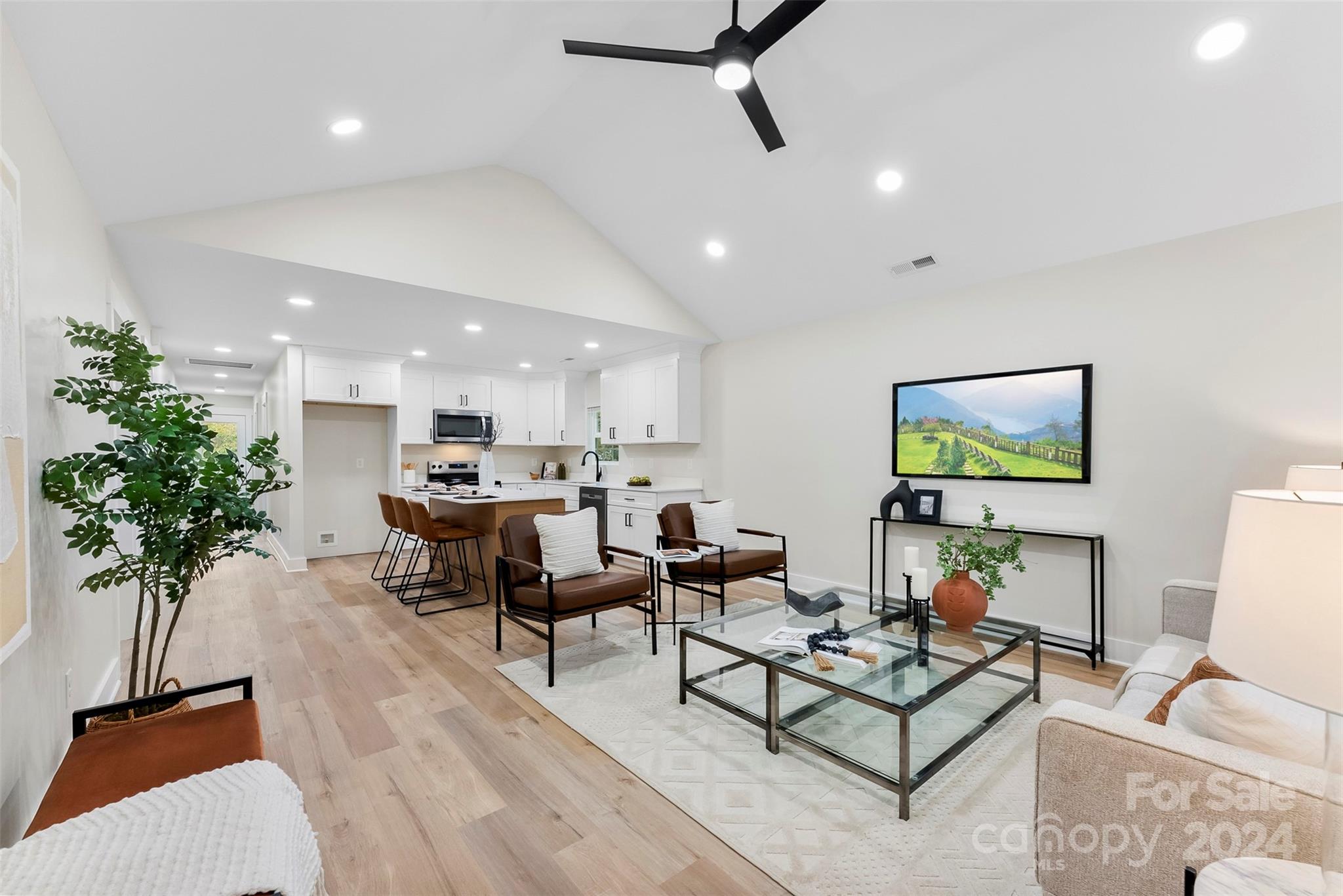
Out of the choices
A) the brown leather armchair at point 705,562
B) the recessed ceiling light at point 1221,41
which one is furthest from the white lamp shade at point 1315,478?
the brown leather armchair at point 705,562

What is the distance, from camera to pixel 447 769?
90.4 inches

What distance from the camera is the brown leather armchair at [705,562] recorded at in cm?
402

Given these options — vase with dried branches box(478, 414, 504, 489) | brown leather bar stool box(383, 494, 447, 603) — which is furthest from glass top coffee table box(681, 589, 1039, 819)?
vase with dried branches box(478, 414, 504, 489)

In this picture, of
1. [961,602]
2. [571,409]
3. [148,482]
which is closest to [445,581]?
[571,409]

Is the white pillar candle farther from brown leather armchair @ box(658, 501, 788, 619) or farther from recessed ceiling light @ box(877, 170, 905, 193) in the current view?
recessed ceiling light @ box(877, 170, 905, 193)

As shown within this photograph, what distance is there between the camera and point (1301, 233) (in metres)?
2.89

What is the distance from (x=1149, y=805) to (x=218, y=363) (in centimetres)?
886

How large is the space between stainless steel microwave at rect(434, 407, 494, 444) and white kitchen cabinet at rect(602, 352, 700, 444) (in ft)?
5.22

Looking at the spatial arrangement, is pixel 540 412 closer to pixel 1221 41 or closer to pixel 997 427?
pixel 997 427

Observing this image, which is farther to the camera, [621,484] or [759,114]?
[621,484]

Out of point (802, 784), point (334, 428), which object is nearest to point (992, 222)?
point (802, 784)

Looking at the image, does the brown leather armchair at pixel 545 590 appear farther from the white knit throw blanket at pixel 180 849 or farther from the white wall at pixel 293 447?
the white wall at pixel 293 447

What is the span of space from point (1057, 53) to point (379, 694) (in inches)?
179

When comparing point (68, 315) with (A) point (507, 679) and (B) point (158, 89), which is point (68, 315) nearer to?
(B) point (158, 89)
